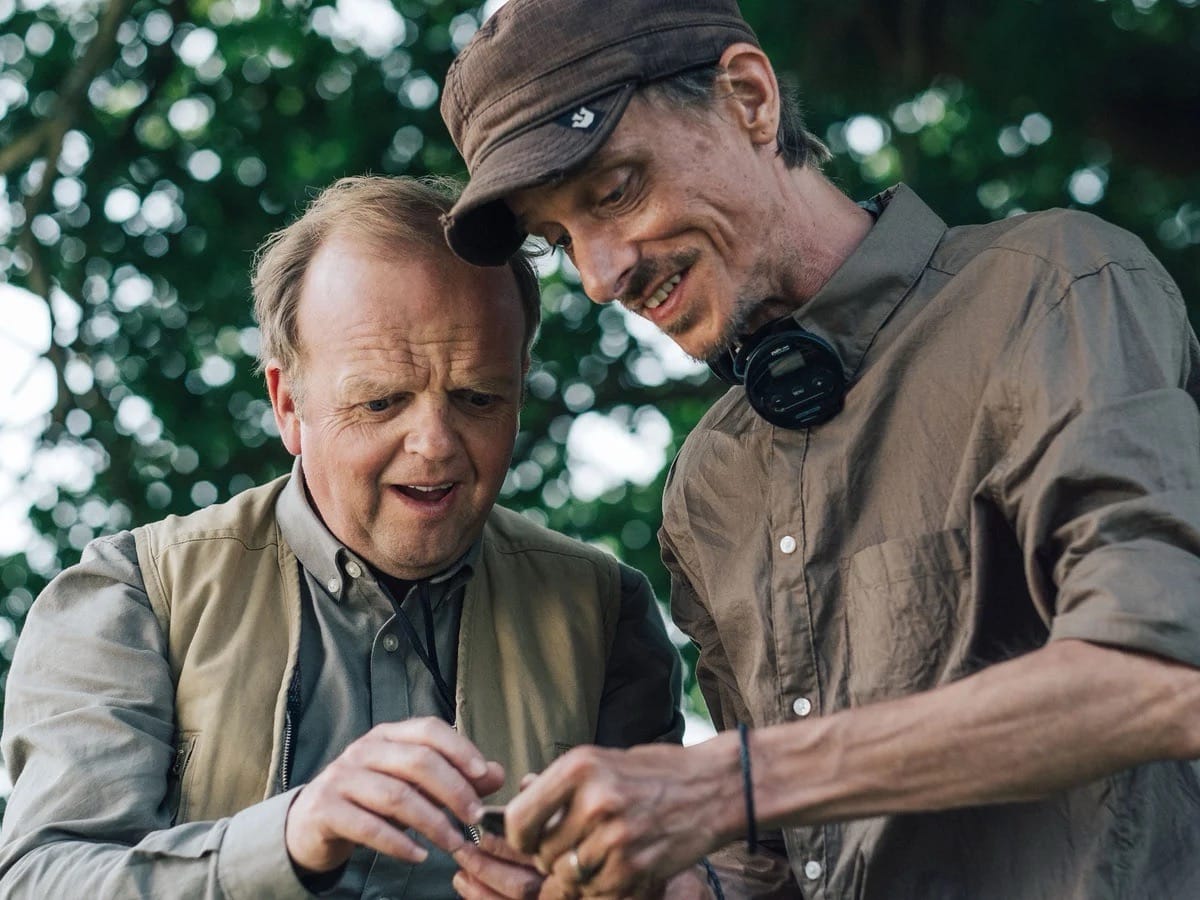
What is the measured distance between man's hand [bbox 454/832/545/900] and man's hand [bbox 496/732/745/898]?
31cm

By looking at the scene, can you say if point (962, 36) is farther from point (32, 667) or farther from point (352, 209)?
point (32, 667)

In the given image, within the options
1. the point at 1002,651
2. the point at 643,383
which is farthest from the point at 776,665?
the point at 643,383

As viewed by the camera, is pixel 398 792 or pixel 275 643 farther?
pixel 275 643

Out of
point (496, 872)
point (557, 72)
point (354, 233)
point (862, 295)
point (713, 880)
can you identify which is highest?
point (557, 72)

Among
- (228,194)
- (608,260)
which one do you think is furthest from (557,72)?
(228,194)

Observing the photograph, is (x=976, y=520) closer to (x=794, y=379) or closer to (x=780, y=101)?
(x=794, y=379)

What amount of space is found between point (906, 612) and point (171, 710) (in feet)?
4.47

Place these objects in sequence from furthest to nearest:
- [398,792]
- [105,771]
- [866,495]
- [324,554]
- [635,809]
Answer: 1. [324,554]
2. [105,771]
3. [866,495]
4. [398,792]
5. [635,809]

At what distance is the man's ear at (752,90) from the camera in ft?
9.24

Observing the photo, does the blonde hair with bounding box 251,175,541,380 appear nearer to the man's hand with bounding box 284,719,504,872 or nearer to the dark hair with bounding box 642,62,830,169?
the dark hair with bounding box 642,62,830,169

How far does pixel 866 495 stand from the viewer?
8.81ft

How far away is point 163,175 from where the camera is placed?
23.9 ft

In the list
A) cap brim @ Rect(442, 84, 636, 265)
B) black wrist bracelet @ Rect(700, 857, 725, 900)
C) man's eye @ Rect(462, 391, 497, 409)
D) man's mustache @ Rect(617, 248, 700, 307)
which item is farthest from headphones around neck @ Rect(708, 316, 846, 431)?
black wrist bracelet @ Rect(700, 857, 725, 900)

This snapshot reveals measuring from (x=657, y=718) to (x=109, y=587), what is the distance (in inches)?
43.6
